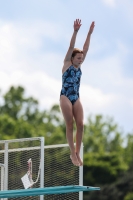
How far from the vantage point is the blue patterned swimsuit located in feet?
41.2

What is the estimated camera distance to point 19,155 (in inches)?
623

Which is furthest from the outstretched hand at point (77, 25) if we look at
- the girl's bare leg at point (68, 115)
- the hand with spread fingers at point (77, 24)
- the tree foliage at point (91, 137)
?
the tree foliage at point (91, 137)

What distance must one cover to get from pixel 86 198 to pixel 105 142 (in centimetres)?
1324

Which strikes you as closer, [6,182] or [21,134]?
[6,182]

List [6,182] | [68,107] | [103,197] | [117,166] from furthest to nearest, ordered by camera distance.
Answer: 1. [117,166]
2. [103,197]
3. [6,182]
4. [68,107]

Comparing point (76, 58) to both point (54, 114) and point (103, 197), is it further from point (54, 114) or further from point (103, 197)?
point (54, 114)

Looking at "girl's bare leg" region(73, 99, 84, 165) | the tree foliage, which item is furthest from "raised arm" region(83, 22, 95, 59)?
the tree foliage

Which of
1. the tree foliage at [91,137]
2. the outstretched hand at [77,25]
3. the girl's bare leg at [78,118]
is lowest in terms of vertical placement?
the girl's bare leg at [78,118]

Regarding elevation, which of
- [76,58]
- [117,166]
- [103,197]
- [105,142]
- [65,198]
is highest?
[105,142]

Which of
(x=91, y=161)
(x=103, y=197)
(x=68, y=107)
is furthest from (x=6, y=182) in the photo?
(x=91, y=161)

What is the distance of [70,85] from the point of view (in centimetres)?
1260

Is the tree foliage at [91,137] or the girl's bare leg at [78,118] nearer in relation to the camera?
the girl's bare leg at [78,118]

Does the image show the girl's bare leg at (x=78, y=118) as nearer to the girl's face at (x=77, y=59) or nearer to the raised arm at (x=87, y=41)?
the girl's face at (x=77, y=59)

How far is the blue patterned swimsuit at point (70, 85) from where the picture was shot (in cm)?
1257
